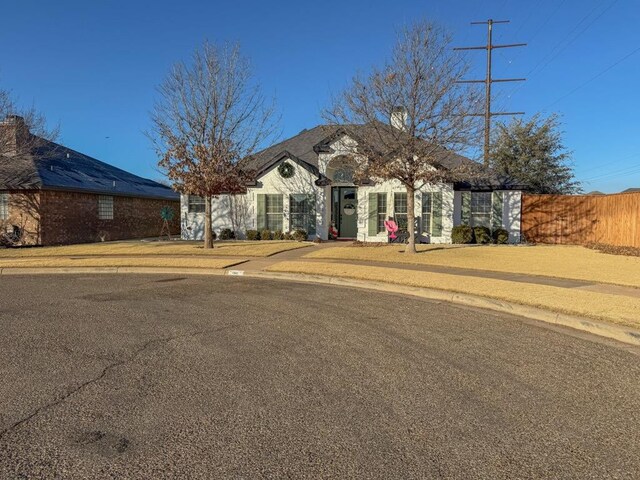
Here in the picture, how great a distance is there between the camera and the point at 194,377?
4.30 meters

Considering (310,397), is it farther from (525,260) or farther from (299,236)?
(299,236)

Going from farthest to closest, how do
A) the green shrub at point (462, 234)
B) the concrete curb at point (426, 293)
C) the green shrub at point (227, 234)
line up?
the green shrub at point (227, 234), the green shrub at point (462, 234), the concrete curb at point (426, 293)

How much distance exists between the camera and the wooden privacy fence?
1697cm

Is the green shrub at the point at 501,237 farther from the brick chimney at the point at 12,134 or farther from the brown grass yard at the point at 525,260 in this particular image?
the brick chimney at the point at 12,134

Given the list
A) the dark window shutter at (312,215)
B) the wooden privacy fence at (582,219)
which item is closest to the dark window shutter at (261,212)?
the dark window shutter at (312,215)

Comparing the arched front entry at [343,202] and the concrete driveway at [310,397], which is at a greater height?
the arched front entry at [343,202]

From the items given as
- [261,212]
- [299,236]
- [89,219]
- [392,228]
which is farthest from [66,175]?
[392,228]

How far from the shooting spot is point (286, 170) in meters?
21.5

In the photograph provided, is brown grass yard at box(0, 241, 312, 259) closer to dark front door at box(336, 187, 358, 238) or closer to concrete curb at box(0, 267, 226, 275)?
concrete curb at box(0, 267, 226, 275)

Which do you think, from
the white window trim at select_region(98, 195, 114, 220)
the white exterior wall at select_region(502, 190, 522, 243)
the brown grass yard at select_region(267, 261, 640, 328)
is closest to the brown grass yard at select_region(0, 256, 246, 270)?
the brown grass yard at select_region(267, 261, 640, 328)

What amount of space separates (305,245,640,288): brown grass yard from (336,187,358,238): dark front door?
4762mm

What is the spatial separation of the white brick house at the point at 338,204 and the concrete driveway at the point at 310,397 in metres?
13.7

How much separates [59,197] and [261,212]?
986 centimetres

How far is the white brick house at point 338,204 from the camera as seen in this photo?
800 inches
